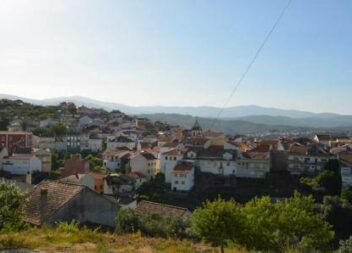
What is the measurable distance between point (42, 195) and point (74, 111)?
87795mm

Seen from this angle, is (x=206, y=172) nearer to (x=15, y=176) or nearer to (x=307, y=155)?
(x=307, y=155)

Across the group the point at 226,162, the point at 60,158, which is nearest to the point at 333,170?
the point at 226,162

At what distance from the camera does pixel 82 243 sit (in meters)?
9.70

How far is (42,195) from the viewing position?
51.3 feet

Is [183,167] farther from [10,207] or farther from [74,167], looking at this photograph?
[10,207]

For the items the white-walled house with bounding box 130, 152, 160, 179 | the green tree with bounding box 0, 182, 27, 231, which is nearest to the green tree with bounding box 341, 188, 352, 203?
the white-walled house with bounding box 130, 152, 160, 179

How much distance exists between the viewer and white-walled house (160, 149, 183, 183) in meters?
53.1

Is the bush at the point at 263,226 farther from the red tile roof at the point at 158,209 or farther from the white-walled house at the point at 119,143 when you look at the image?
the white-walled house at the point at 119,143

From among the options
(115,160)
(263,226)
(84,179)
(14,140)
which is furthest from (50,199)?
(14,140)

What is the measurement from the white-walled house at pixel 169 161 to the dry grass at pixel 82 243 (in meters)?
42.2

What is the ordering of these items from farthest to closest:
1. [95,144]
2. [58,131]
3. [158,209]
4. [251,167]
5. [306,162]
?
[95,144], [58,131], [306,162], [251,167], [158,209]

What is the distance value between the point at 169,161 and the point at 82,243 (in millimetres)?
44464

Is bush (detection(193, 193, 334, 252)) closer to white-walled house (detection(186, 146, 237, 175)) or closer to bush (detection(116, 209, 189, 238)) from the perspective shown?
bush (detection(116, 209, 189, 238))

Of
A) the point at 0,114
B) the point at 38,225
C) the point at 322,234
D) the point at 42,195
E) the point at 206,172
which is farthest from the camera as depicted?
the point at 0,114
